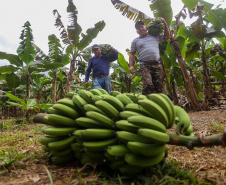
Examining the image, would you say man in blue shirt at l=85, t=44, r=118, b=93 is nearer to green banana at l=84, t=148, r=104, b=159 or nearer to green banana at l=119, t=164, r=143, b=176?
green banana at l=84, t=148, r=104, b=159

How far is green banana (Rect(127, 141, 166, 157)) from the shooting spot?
991 millimetres

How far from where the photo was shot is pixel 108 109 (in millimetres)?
1245

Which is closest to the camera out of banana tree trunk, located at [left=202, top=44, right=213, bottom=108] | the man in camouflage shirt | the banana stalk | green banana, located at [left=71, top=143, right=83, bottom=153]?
the banana stalk

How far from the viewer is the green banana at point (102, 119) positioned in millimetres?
1200

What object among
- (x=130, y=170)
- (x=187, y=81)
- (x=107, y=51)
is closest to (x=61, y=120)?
(x=130, y=170)

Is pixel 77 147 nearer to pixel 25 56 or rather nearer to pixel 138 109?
pixel 138 109

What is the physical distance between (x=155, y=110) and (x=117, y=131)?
1.00 feet

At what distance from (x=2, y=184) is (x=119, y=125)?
852 millimetres

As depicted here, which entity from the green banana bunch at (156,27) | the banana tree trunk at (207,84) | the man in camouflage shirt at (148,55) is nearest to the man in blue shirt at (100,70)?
the man in camouflage shirt at (148,55)

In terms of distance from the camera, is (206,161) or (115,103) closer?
(115,103)

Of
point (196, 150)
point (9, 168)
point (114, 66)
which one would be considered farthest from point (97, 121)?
point (114, 66)

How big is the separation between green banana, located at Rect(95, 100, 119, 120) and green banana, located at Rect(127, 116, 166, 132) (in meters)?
0.24

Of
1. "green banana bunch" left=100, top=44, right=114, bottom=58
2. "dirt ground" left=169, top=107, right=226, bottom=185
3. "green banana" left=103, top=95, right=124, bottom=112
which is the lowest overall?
"dirt ground" left=169, top=107, right=226, bottom=185

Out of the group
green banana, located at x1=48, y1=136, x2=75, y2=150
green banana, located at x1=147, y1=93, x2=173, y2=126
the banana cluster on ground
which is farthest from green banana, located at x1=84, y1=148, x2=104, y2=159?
green banana, located at x1=147, y1=93, x2=173, y2=126
